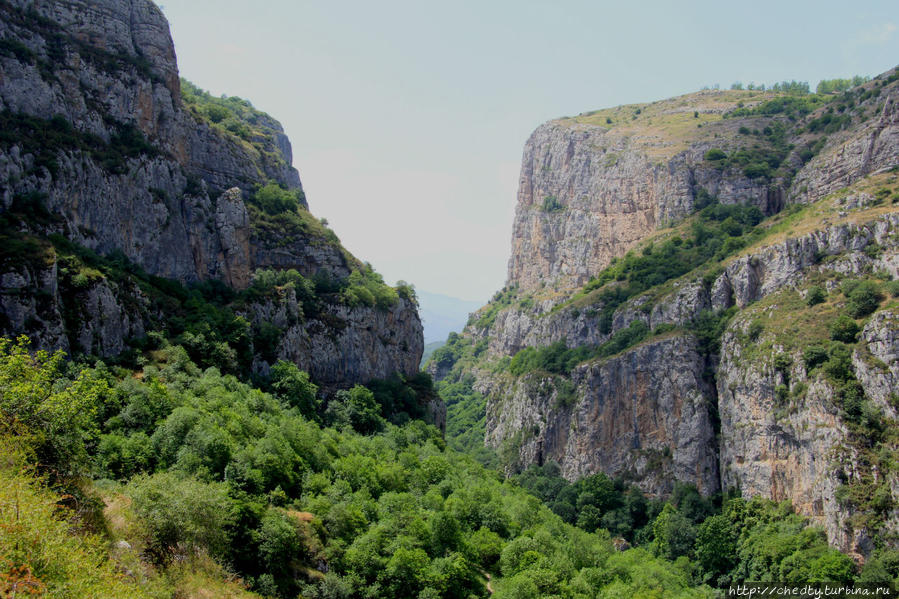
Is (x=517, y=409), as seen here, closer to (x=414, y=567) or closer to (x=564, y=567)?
(x=564, y=567)

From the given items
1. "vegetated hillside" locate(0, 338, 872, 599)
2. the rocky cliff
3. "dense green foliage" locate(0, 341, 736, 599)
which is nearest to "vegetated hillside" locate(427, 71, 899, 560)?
"vegetated hillside" locate(0, 338, 872, 599)

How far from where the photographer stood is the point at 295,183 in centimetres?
10750

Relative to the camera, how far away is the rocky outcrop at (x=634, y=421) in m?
87.3

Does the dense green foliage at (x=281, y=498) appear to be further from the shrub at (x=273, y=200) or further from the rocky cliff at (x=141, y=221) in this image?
the shrub at (x=273, y=200)

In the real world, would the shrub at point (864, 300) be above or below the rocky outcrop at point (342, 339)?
above

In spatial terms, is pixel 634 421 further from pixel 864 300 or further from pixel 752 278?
pixel 864 300

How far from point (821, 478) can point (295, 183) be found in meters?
86.5

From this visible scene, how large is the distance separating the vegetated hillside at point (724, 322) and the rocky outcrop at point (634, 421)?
0.90ft

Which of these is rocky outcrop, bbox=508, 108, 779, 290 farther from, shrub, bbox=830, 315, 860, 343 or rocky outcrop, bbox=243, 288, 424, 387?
rocky outcrop, bbox=243, 288, 424, 387

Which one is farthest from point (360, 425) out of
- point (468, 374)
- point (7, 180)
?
point (468, 374)

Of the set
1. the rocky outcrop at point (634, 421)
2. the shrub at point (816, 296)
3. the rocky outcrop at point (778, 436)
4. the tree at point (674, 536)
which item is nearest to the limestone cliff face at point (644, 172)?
the shrub at point (816, 296)

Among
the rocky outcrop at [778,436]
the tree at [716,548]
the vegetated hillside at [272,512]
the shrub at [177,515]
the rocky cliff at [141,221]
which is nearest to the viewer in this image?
the vegetated hillside at [272,512]

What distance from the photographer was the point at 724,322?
299 ft

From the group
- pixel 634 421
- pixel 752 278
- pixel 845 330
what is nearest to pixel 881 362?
pixel 845 330
